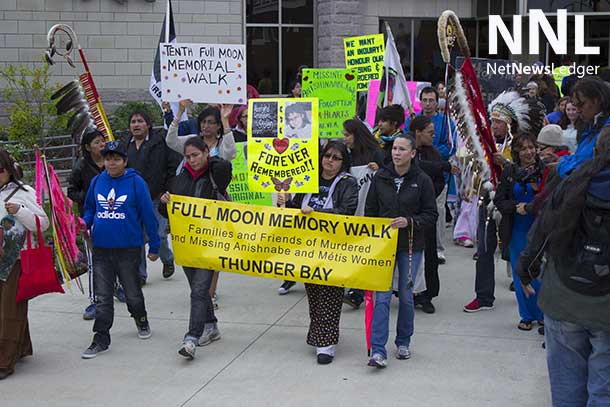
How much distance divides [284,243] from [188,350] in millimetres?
1083

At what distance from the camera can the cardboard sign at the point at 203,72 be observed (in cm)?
816

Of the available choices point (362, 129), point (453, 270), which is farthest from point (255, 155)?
point (453, 270)

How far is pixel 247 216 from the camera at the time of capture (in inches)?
271

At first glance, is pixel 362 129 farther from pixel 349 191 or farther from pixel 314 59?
pixel 314 59

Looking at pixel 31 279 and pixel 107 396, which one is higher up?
pixel 31 279

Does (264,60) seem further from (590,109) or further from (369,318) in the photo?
(590,109)

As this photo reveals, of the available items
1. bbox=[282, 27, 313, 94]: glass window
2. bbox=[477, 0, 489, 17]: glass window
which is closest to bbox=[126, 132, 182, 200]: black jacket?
bbox=[282, 27, 313, 94]: glass window

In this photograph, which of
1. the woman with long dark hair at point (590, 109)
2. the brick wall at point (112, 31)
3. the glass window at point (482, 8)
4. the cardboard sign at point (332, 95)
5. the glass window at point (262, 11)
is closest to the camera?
the woman with long dark hair at point (590, 109)

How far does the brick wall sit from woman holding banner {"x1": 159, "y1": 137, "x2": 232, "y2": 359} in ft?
44.9

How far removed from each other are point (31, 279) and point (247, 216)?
167 centimetres

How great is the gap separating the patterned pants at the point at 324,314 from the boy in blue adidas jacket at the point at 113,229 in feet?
4.40

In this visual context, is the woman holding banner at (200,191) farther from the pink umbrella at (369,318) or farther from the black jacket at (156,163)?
the black jacket at (156,163)

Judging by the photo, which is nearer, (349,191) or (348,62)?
(349,191)

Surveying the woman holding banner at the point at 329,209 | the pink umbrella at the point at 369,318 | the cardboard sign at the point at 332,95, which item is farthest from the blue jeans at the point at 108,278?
the cardboard sign at the point at 332,95
